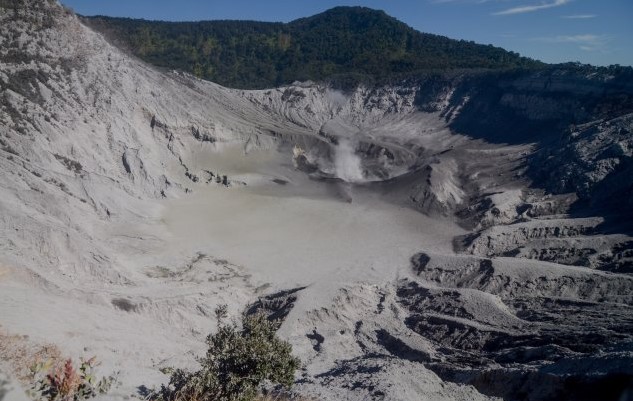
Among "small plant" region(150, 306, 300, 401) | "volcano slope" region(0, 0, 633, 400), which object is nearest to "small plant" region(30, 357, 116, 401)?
"volcano slope" region(0, 0, 633, 400)

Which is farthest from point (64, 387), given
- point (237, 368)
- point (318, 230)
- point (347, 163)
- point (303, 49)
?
point (303, 49)

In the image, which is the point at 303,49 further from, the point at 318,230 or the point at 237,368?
the point at 237,368

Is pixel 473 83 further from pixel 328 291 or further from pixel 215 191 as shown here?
pixel 328 291

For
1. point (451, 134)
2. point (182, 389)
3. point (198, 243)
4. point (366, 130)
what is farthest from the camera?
point (366, 130)

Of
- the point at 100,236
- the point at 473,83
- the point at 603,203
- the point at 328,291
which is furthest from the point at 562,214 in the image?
the point at 473,83

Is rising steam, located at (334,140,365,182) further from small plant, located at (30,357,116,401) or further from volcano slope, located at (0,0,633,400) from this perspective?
small plant, located at (30,357,116,401)

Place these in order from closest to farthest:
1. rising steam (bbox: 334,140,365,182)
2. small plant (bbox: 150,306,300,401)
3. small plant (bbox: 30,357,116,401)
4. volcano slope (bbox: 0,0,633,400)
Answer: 1. small plant (bbox: 30,357,116,401)
2. small plant (bbox: 150,306,300,401)
3. volcano slope (bbox: 0,0,633,400)
4. rising steam (bbox: 334,140,365,182)
